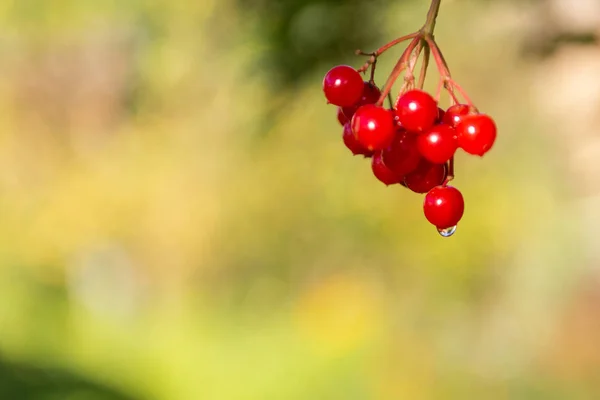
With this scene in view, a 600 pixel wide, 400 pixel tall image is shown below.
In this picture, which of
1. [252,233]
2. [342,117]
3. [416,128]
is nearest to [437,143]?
[416,128]

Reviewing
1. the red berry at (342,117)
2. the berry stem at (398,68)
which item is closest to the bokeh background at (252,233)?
the red berry at (342,117)

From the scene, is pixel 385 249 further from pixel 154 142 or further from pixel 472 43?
pixel 154 142

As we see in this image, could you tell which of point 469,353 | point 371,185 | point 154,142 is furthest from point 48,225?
point 469,353

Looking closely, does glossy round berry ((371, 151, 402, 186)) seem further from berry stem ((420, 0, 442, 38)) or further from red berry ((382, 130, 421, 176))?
berry stem ((420, 0, 442, 38))

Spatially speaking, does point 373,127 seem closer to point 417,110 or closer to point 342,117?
point 417,110

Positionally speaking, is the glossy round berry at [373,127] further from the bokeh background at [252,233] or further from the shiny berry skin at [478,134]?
the bokeh background at [252,233]

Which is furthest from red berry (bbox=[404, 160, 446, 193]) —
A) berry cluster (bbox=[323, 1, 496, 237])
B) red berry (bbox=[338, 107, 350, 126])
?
red berry (bbox=[338, 107, 350, 126])

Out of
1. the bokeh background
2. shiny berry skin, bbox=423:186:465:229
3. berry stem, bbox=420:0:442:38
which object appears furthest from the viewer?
the bokeh background
